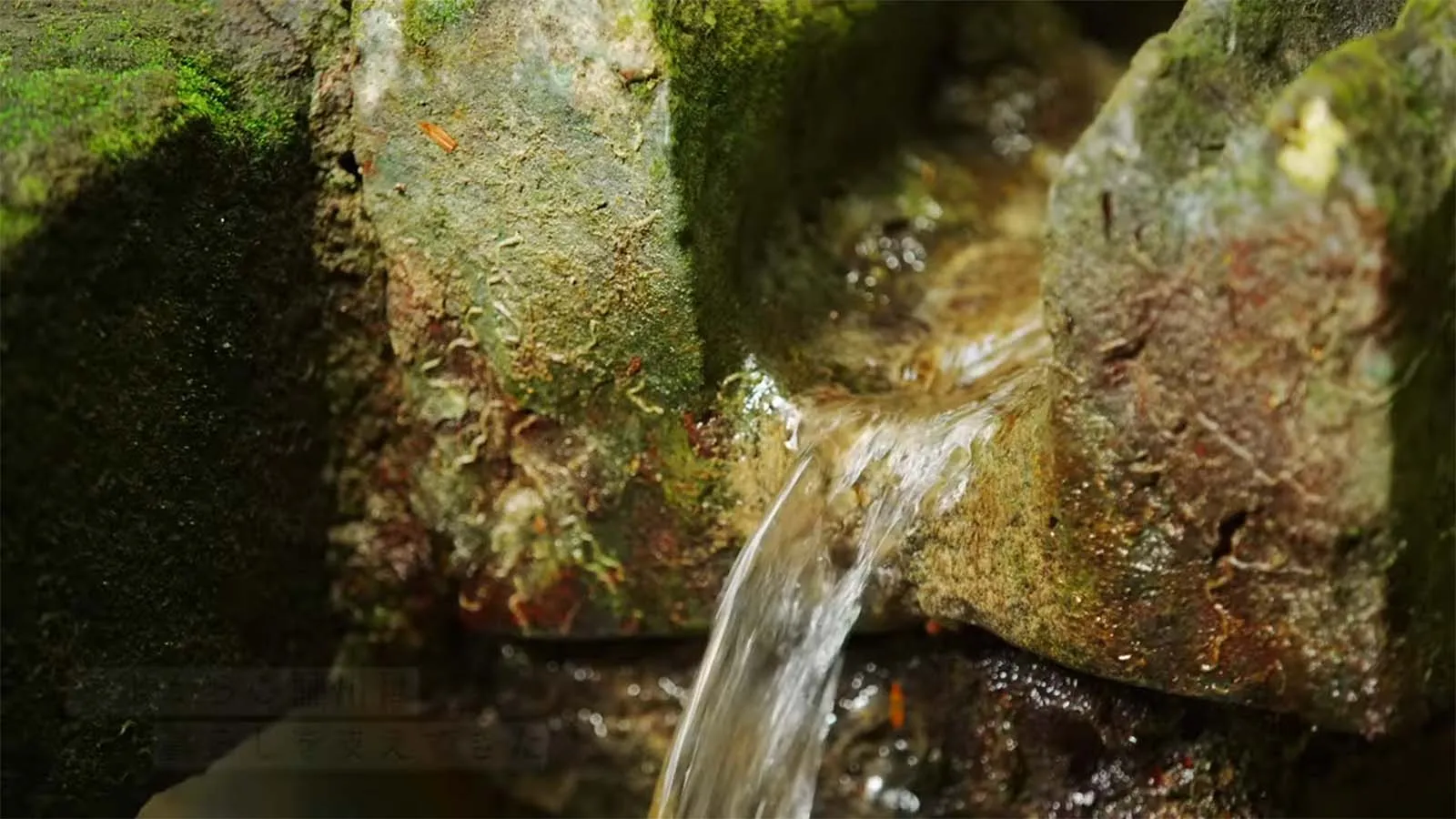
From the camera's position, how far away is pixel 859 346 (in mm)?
2477

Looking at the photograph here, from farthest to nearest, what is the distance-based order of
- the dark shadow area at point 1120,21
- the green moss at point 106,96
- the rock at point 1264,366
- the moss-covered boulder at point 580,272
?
the dark shadow area at point 1120,21
the moss-covered boulder at point 580,272
the green moss at point 106,96
the rock at point 1264,366

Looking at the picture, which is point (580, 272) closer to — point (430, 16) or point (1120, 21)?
point (430, 16)

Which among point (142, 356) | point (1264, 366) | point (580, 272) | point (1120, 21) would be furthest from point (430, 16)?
point (1120, 21)

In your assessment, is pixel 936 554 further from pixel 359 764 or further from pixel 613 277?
pixel 359 764

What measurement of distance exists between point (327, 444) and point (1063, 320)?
145 centimetres

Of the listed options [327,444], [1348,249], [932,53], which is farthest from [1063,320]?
[932,53]

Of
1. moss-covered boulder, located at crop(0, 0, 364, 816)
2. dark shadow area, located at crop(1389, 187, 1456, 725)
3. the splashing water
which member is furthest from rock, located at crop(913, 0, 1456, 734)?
moss-covered boulder, located at crop(0, 0, 364, 816)

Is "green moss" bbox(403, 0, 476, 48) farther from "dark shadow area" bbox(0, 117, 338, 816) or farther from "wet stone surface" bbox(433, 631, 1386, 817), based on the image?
"wet stone surface" bbox(433, 631, 1386, 817)

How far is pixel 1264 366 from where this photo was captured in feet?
4.86

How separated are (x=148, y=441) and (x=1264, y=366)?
1.65 meters

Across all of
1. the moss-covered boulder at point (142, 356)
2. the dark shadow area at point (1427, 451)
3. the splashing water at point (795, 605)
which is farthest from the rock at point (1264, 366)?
the moss-covered boulder at point (142, 356)

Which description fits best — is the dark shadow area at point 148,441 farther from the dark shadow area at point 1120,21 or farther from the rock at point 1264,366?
the dark shadow area at point 1120,21

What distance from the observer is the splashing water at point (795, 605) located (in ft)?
6.82

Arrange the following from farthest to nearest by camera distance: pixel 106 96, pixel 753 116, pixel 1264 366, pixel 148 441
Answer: pixel 753 116 → pixel 148 441 → pixel 106 96 → pixel 1264 366
